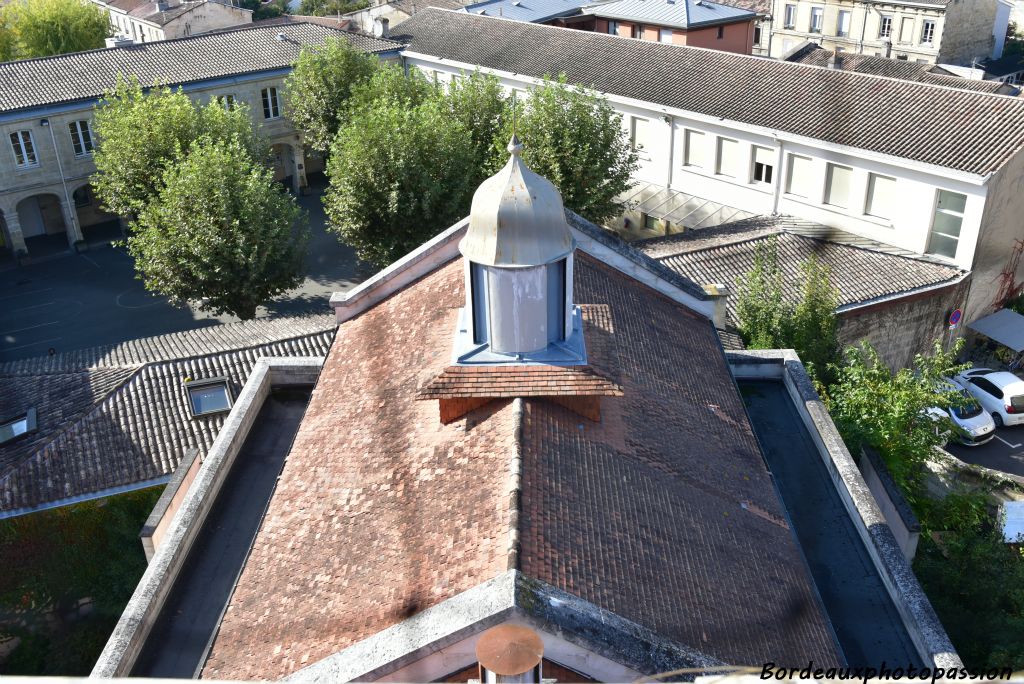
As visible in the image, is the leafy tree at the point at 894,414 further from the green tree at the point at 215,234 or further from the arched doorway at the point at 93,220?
the arched doorway at the point at 93,220

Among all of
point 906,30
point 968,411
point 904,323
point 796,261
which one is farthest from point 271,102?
point 906,30

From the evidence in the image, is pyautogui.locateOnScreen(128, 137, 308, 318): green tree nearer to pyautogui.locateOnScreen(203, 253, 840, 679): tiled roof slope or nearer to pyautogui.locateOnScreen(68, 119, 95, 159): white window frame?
pyautogui.locateOnScreen(68, 119, 95, 159): white window frame

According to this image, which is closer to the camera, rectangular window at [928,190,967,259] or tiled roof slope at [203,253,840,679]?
tiled roof slope at [203,253,840,679]

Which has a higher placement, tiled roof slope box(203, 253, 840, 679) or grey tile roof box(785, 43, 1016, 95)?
tiled roof slope box(203, 253, 840, 679)

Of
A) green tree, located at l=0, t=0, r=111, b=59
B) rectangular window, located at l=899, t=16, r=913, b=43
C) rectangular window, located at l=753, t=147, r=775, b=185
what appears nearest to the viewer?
rectangular window, located at l=753, t=147, r=775, b=185

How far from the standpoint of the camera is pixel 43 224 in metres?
48.3

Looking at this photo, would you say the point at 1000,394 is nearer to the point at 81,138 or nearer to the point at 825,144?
the point at 825,144

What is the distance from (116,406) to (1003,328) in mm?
31191

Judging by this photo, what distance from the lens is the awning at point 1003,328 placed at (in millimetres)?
33812

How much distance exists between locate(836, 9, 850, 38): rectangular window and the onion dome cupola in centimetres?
6628

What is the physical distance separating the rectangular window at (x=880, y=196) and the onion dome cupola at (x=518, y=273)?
24.2 meters

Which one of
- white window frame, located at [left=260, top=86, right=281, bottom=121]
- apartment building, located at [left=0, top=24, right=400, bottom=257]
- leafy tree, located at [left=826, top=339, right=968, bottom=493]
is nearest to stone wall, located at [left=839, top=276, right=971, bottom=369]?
leafy tree, located at [left=826, top=339, right=968, bottom=493]

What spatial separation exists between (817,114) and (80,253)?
36613 mm

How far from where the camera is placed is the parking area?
28.9 meters
